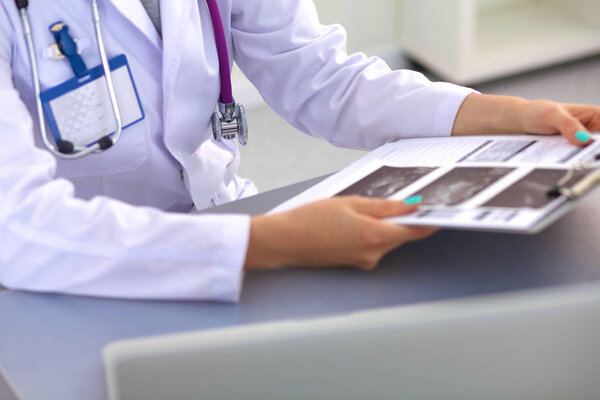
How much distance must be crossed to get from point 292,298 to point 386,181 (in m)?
0.21

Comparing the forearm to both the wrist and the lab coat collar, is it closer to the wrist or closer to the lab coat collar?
the wrist

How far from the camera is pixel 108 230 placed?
2.79ft

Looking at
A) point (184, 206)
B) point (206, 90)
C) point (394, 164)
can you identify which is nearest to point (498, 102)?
point (394, 164)

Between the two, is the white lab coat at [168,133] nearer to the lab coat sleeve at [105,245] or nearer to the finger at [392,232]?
the lab coat sleeve at [105,245]

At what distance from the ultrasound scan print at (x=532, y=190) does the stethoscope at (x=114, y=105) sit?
20.3 inches

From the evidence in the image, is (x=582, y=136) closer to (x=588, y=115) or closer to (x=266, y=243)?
(x=588, y=115)

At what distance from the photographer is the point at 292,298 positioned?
0.81 m

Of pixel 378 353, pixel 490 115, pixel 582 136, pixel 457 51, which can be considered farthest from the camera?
pixel 457 51

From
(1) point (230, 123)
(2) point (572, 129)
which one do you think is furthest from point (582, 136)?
(1) point (230, 123)

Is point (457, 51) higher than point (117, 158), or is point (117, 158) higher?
point (117, 158)

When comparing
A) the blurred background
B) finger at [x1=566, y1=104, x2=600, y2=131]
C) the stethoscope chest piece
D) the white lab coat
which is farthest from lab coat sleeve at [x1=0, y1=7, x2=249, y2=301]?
the blurred background

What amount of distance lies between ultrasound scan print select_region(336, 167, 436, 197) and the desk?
7 centimetres

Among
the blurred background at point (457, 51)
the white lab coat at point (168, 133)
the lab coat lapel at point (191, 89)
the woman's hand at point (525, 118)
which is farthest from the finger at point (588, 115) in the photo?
the blurred background at point (457, 51)

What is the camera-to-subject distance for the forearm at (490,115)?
1030 mm
